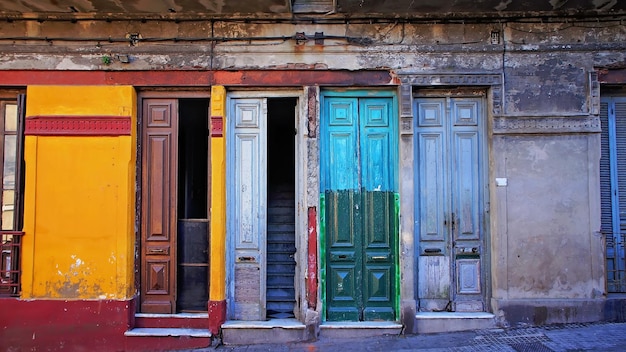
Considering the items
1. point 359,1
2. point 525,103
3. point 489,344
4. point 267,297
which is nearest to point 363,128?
point 359,1

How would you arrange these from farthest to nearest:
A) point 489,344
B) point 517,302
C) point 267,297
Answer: point 267,297
point 517,302
point 489,344

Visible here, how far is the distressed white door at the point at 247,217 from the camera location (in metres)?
6.54

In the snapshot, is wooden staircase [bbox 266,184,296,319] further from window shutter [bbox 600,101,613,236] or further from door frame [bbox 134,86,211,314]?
window shutter [bbox 600,101,613,236]

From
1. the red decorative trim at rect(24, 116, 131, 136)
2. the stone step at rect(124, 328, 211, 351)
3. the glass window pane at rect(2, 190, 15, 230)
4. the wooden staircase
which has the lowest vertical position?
the stone step at rect(124, 328, 211, 351)

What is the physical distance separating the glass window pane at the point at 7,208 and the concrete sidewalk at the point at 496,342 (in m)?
3.25

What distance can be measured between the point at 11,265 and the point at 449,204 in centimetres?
597

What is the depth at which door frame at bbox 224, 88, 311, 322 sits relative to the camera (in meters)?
6.45

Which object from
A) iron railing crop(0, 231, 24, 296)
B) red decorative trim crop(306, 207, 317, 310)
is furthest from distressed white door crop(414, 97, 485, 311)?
iron railing crop(0, 231, 24, 296)

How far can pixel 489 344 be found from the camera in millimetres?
5809

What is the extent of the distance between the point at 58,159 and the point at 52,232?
0.97 meters

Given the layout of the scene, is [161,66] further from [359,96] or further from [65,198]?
[359,96]

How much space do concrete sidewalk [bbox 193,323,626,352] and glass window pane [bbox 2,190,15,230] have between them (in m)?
3.25

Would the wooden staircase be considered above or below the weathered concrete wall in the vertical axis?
below

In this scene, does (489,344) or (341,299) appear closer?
(489,344)
